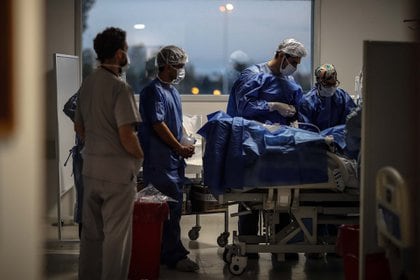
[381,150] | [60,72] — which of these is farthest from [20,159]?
[60,72]

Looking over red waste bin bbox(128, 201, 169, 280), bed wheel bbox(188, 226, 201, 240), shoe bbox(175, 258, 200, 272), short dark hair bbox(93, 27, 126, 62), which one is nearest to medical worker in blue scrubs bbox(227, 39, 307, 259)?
shoe bbox(175, 258, 200, 272)

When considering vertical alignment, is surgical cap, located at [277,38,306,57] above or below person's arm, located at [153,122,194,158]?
above

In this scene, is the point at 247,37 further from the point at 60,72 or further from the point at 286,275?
the point at 286,275

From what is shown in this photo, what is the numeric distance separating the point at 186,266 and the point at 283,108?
120 cm

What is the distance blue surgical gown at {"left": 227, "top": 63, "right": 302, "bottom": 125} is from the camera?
13.8 feet

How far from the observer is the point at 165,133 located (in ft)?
12.6

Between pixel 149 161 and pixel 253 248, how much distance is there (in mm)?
833

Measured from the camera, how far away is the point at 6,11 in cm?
180

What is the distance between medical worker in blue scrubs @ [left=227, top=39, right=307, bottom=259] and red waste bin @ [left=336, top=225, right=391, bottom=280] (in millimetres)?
1161

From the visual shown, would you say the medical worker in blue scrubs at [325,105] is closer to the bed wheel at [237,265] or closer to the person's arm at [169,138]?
the person's arm at [169,138]

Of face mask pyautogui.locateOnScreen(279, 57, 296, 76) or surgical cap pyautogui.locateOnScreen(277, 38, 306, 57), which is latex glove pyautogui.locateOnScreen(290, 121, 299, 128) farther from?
surgical cap pyautogui.locateOnScreen(277, 38, 306, 57)

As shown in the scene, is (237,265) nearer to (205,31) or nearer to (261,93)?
(261,93)

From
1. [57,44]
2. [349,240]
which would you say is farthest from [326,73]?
[57,44]

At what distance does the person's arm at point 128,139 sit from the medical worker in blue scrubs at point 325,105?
165 centimetres
